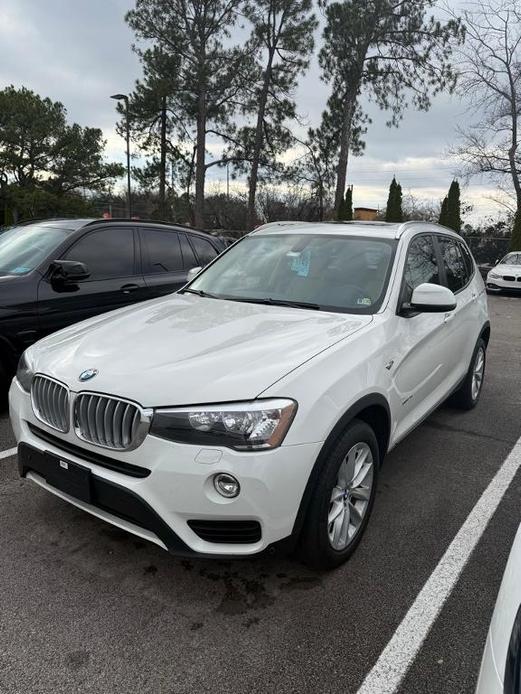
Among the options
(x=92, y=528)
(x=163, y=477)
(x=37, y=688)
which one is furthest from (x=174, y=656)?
(x=92, y=528)

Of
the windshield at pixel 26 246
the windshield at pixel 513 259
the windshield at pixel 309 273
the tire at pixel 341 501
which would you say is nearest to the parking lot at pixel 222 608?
the tire at pixel 341 501

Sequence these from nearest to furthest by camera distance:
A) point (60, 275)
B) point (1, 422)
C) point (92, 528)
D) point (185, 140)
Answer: point (92, 528) < point (1, 422) < point (60, 275) < point (185, 140)

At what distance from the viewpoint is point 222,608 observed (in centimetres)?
237

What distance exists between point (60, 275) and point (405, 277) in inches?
117

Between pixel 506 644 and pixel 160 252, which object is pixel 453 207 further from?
pixel 506 644

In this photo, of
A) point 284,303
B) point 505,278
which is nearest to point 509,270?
point 505,278

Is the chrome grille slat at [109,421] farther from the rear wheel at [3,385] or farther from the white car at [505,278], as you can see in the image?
the white car at [505,278]

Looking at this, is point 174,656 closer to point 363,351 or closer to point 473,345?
point 363,351

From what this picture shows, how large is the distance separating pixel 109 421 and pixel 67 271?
267cm

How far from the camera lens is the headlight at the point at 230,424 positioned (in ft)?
6.97

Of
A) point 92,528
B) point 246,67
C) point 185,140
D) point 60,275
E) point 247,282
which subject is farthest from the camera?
point 185,140

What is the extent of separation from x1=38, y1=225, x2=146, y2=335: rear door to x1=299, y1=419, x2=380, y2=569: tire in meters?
3.12

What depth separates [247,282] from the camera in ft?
12.2

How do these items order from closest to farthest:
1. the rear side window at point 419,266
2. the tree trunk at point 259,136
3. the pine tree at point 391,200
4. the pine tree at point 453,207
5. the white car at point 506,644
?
the white car at point 506,644
the rear side window at point 419,266
the tree trunk at point 259,136
the pine tree at point 453,207
the pine tree at point 391,200
